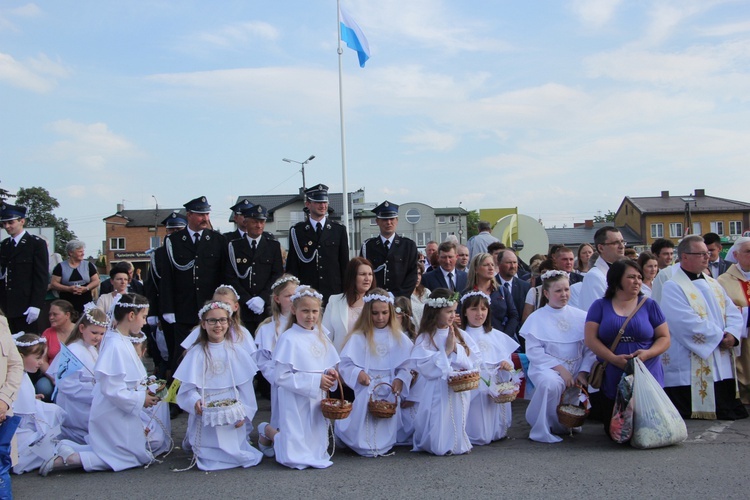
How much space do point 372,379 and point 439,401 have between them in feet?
2.25

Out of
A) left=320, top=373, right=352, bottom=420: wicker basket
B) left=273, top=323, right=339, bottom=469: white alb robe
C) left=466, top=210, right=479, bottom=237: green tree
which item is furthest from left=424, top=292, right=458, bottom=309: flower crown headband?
left=466, top=210, right=479, bottom=237: green tree

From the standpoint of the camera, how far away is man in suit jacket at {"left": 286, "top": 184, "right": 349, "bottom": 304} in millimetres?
8703

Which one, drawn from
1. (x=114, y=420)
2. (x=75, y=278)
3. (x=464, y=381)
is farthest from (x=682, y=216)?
(x=114, y=420)

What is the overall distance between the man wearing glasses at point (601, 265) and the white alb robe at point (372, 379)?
8.21 ft

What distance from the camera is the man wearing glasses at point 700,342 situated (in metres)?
7.61

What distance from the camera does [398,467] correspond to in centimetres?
603

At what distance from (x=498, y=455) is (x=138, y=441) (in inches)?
128

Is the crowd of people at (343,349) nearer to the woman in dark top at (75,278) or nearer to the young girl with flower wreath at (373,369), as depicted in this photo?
the young girl with flower wreath at (373,369)

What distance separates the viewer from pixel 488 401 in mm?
6871

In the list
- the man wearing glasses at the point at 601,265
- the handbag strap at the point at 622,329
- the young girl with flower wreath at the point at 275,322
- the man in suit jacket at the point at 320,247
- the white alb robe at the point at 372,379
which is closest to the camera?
the white alb robe at the point at 372,379

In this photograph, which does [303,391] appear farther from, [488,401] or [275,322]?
[488,401]

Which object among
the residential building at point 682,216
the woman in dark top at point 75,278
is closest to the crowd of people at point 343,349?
the woman in dark top at point 75,278

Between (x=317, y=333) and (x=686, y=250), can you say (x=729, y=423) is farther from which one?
(x=317, y=333)

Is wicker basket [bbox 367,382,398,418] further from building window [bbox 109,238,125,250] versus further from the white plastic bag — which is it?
building window [bbox 109,238,125,250]
